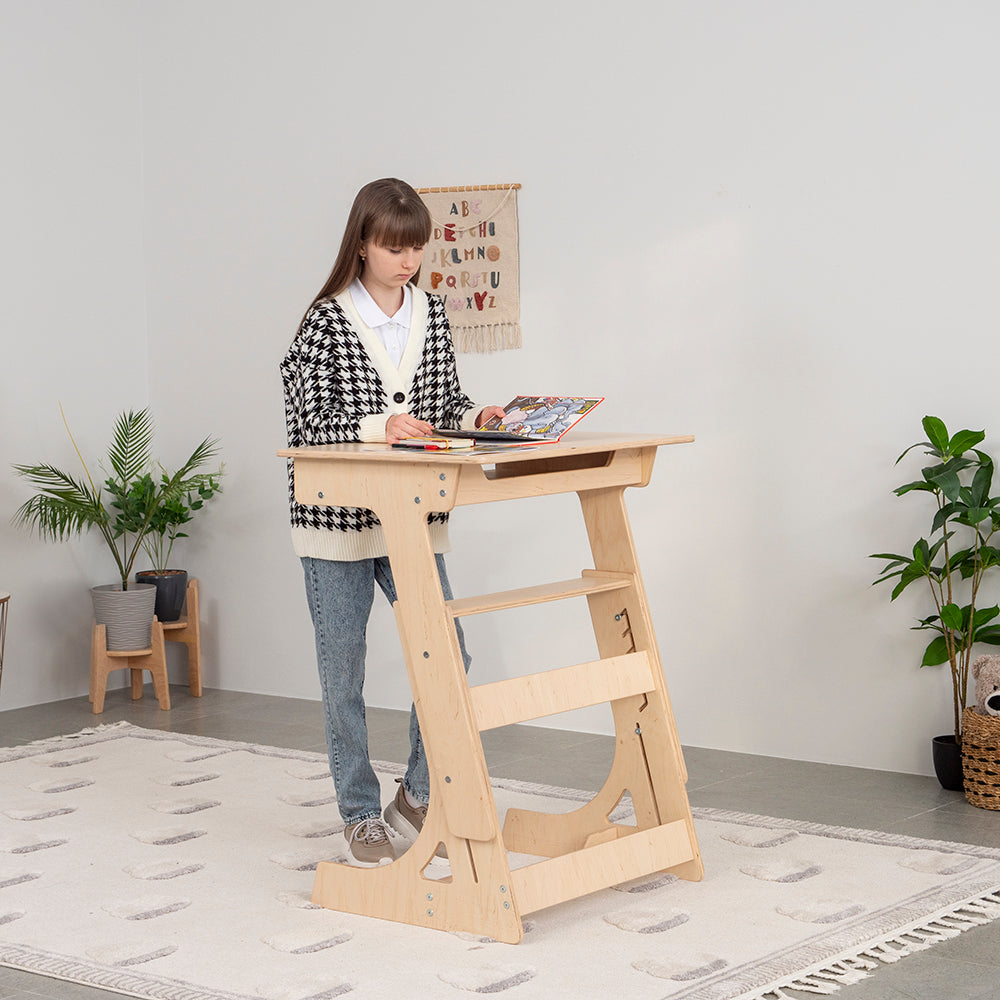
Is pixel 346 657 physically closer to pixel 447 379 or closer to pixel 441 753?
pixel 441 753

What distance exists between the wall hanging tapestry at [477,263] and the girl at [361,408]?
4.44 ft

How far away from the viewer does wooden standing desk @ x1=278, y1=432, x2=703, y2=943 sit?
2.36 meters

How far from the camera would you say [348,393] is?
2.64 metres

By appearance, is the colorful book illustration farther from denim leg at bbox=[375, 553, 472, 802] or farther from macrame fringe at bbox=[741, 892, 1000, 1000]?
macrame fringe at bbox=[741, 892, 1000, 1000]

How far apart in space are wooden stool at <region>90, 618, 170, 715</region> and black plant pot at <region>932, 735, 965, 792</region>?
95.1 inches

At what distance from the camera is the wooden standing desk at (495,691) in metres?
2.36

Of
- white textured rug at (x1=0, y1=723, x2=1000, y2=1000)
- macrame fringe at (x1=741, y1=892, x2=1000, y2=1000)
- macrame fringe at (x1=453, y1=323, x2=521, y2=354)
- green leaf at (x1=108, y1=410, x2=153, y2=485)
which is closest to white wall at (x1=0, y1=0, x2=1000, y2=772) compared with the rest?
macrame fringe at (x1=453, y1=323, x2=521, y2=354)

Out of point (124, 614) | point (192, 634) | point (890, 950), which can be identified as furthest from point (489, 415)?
point (192, 634)

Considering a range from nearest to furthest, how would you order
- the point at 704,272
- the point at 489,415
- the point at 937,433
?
the point at 489,415, the point at 937,433, the point at 704,272

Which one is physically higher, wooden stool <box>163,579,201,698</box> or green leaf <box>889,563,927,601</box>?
green leaf <box>889,563,927,601</box>

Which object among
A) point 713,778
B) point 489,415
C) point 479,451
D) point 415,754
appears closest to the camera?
point 479,451

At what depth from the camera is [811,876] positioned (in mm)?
2699

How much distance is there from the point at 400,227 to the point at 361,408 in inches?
13.4

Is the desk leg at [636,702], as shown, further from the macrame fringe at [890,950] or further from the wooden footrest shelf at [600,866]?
the macrame fringe at [890,950]
